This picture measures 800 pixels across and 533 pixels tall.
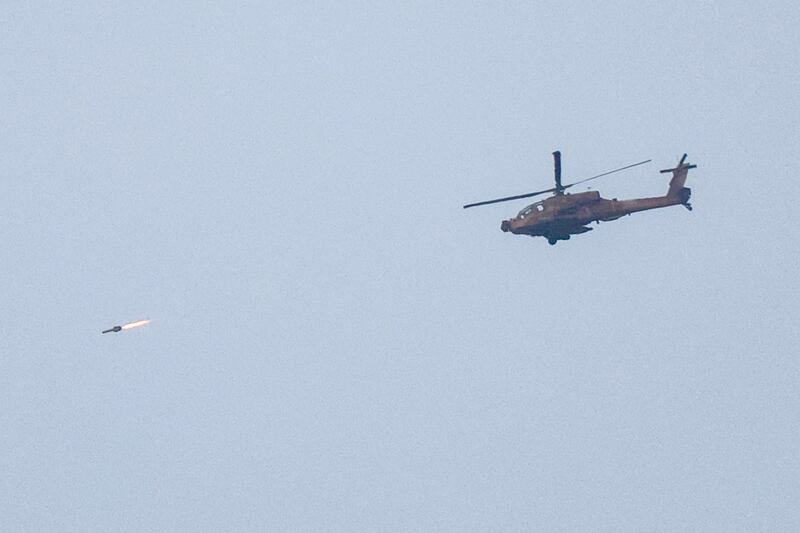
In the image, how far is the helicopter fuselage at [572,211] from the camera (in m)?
66.7

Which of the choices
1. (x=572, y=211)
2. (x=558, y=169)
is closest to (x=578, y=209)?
(x=572, y=211)

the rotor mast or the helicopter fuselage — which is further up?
the rotor mast

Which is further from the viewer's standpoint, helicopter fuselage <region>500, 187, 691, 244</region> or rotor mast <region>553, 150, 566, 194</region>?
helicopter fuselage <region>500, 187, 691, 244</region>

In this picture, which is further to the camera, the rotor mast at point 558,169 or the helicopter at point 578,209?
the helicopter at point 578,209

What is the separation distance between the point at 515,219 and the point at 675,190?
Result: 11.3 m

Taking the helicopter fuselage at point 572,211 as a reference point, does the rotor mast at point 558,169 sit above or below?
above

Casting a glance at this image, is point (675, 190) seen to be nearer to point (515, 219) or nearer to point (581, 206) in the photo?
point (581, 206)

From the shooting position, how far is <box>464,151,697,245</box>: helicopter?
66.7m

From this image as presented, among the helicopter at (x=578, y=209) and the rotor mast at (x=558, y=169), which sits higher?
the rotor mast at (x=558, y=169)

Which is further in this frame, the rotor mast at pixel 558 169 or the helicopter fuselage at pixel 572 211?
the helicopter fuselage at pixel 572 211

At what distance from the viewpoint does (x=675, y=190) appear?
6856cm

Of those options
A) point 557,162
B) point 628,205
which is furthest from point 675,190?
point 557,162

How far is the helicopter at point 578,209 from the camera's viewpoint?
6669 cm

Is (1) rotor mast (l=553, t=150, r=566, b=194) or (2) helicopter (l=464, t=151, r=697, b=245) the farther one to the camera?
(2) helicopter (l=464, t=151, r=697, b=245)
